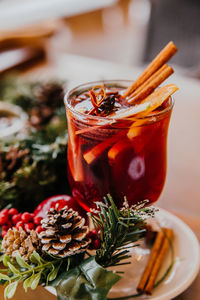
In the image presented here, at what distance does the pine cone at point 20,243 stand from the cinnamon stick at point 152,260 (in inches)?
7.5

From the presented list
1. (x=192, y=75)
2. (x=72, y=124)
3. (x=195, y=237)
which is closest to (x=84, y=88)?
(x=72, y=124)

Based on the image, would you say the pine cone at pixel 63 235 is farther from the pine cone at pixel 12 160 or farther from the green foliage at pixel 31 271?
the pine cone at pixel 12 160

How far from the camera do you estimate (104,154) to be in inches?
22.5

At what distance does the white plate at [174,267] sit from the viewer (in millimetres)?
550

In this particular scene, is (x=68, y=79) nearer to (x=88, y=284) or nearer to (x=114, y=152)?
(x=114, y=152)

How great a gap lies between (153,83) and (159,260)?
1.09ft

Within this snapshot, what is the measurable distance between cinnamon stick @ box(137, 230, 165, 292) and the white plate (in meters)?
0.01

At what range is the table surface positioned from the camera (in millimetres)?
729

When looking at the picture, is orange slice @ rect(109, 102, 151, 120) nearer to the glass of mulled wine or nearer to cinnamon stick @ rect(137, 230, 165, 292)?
the glass of mulled wine

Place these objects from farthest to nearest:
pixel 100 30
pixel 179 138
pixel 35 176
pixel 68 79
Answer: pixel 100 30, pixel 68 79, pixel 179 138, pixel 35 176

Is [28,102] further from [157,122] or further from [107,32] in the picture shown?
[107,32]

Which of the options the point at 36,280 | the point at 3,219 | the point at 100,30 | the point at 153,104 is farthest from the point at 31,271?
the point at 100,30

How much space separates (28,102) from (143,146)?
27.1 inches

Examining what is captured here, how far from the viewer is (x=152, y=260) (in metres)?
0.63
